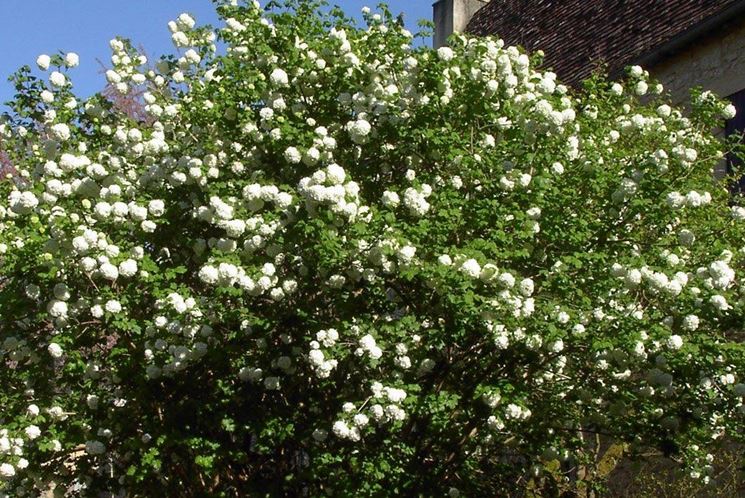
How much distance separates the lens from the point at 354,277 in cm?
523

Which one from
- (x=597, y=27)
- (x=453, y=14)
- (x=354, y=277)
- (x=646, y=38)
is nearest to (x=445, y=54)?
(x=354, y=277)

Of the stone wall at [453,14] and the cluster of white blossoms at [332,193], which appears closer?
the cluster of white blossoms at [332,193]

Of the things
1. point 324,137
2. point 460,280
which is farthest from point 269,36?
point 460,280

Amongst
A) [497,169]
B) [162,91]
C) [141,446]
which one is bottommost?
[141,446]

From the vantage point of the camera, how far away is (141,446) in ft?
18.8

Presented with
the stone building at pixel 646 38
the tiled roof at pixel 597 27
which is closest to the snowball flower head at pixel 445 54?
the stone building at pixel 646 38

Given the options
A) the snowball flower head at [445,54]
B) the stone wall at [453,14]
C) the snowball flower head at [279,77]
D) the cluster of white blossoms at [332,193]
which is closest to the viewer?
the cluster of white blossoms at [332,193]

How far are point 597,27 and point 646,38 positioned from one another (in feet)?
3.72

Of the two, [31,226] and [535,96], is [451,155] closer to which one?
[535,96]

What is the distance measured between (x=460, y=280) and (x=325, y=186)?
910mm

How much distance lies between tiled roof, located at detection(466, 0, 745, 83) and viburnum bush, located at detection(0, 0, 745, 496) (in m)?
3.62

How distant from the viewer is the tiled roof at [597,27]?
981 centimetres

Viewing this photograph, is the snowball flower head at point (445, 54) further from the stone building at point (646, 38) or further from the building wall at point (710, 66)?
the building wall at point (710, 66)

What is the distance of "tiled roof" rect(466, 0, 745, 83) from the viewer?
9.81 meters
